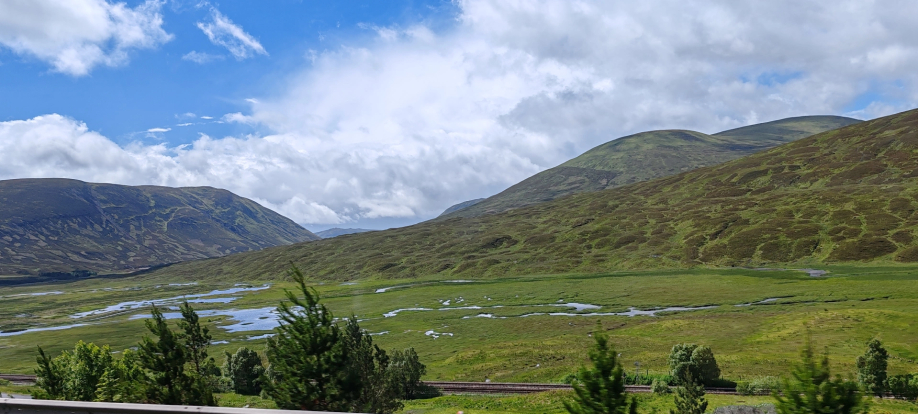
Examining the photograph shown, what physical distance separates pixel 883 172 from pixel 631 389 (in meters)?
210

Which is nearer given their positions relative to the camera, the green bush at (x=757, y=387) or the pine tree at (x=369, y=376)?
the pine tree at (x=369, y=376)

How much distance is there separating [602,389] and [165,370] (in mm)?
18721

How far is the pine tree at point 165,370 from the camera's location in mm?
19531

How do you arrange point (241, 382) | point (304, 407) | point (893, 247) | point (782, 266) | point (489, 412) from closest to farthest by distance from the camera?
point (304, 407), point (489, 412), point (241, 382), point (893, 247), point (782, 266)

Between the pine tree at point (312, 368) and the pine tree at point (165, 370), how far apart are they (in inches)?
199

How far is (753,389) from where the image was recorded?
4562 centimetres

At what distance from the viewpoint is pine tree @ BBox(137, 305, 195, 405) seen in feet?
64.1

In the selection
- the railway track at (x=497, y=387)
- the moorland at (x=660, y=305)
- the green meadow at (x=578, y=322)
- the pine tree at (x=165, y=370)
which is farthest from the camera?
the moorland at (x=660, y=305)

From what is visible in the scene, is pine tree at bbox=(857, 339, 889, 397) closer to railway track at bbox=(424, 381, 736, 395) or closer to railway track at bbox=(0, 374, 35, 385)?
railway track at bbox=(424, 381, 736, 395)

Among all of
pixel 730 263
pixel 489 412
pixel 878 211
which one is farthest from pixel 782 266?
pixel 489 412

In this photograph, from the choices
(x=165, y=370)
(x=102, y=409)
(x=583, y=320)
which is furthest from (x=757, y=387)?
(x=583, y=320)

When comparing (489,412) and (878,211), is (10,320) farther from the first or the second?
(878,211)

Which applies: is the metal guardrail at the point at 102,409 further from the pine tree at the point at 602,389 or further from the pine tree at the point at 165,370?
the pine tree at the point at 165,370

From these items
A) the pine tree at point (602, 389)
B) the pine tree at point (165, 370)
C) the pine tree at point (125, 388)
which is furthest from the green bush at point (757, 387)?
the pine tree at point (125, 388)
